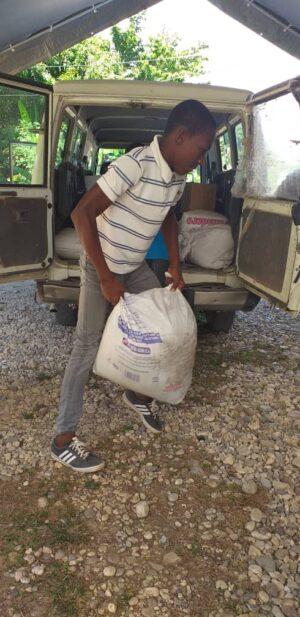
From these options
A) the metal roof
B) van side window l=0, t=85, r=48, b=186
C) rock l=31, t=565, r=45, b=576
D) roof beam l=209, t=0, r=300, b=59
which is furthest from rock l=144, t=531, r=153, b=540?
roof beam l=209, t=0, r=300, b=59

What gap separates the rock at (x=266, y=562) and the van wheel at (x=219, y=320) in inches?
98.1

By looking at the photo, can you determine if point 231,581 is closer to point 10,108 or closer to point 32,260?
point 32,260

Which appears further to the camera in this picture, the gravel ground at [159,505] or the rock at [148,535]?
the rock at [148,535]

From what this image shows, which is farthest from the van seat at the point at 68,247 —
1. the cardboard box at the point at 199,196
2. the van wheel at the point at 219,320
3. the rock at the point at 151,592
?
the rock at the point at 151,592

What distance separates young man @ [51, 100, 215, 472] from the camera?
2.00 metres

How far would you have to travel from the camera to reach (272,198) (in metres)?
2.94

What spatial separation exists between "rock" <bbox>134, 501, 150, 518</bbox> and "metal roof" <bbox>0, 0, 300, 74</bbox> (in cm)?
526

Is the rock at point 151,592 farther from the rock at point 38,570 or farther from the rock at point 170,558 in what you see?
the rock at point 38,570

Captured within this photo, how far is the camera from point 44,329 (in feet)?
14.4

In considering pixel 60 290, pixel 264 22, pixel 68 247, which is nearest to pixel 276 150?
pixel 68 247

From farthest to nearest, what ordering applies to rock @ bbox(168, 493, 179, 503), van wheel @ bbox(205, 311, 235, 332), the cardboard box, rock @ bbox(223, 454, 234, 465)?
van wheel @ bbox(205, 311, 235, 332) < the cardboard box < rock @ bbox(223, 454, 234, 465) < rock @ bbox(168, 493, 179, 503)

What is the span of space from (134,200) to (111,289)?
1.40ft

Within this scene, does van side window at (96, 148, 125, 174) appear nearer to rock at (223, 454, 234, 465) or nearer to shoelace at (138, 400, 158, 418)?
shoelace at (138, 400, 158, 418)

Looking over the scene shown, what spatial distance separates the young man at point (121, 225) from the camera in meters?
2.00
